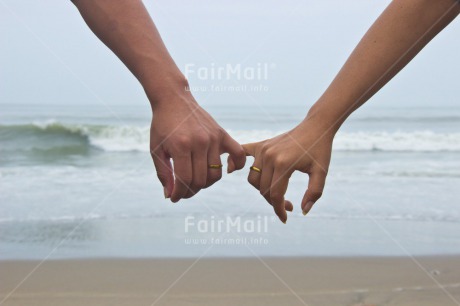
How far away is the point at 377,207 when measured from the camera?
24.3ft

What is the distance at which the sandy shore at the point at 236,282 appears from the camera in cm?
472

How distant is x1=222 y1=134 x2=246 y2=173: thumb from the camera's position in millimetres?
2642

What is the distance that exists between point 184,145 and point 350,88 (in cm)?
59

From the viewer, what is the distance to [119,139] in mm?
13938

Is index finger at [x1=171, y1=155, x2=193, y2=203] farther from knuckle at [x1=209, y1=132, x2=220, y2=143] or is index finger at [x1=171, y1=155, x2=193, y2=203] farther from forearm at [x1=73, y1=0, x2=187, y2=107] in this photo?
forearm at [x1=73, y1=0, x2=187, y2=107]

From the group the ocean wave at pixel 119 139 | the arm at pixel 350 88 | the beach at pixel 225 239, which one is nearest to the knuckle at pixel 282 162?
the arm at pixel 350 88

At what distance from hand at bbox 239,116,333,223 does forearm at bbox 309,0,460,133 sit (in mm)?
50

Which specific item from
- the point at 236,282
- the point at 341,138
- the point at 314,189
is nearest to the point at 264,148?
the point at 314,189

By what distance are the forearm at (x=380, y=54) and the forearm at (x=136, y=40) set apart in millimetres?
530

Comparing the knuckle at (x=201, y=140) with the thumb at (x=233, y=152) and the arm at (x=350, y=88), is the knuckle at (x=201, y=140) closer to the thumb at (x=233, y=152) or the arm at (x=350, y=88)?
the thumb at (x=233, y=152)

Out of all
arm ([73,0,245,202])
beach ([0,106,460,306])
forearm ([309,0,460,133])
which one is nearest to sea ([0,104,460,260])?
beach ([0,106,460,306])

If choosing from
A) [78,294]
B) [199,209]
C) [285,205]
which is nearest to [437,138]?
[199,209]

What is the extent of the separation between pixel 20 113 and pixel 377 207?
11.5 m

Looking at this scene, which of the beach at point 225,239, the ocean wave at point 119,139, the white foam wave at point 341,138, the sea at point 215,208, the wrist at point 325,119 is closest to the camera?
the wrist at point 325,119
